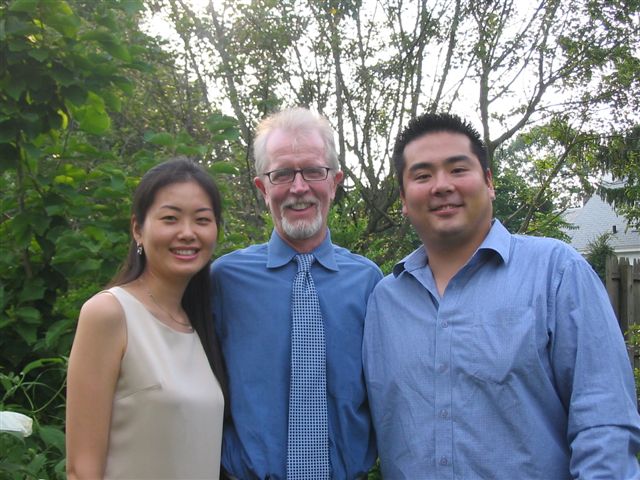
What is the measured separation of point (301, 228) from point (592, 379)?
1.18 metres

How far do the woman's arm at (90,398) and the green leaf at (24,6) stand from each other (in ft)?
5.15

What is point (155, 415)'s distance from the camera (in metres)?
2.10

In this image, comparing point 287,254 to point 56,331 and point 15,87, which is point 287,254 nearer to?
point 56,331

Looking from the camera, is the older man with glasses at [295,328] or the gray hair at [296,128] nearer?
the older man with glasses at [295,328]

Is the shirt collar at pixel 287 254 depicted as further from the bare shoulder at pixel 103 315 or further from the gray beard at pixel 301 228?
the bare shoulder at pixel 103 315

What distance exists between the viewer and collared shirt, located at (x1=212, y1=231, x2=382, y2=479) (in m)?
2.38

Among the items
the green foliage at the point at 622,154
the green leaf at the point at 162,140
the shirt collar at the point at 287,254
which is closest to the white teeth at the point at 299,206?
the shirt collar at the point at 287,254

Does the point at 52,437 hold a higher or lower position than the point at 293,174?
lower

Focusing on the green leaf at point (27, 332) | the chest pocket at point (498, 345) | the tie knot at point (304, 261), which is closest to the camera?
the chest pocket at point (498, 345)

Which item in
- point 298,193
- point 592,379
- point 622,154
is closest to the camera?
point 592,379

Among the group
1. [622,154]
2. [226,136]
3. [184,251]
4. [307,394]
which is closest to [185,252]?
[184,251]

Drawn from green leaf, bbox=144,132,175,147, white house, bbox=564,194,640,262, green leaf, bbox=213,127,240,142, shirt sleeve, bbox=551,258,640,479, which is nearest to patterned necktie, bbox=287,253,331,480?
shirt sleeve, bbox=551,258,640,479

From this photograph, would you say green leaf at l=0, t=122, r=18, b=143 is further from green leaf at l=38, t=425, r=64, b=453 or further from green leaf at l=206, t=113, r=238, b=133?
green leaf at l=38, t=425, r=64, b=453

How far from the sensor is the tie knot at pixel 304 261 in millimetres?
2646
